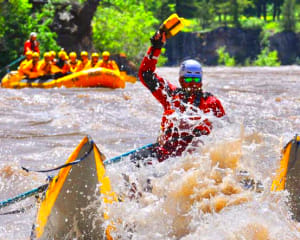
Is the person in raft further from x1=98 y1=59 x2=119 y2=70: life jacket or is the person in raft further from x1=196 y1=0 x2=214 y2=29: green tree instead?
x1=196 y1=0 x2=214 y2=29: green tree

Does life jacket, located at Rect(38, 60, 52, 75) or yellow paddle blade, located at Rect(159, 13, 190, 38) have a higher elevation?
yellow paddle blade, located at Rect(159, 13, 190, 38)

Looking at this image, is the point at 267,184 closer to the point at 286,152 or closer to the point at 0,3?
the point at 286,152

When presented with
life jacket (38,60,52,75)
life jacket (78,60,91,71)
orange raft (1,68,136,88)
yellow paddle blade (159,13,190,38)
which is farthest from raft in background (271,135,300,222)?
life jacket (78,60,91,71)

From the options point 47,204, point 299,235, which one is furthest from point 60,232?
point 299,235

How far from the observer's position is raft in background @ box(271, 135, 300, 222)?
338 cm

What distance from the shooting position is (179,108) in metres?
4.04

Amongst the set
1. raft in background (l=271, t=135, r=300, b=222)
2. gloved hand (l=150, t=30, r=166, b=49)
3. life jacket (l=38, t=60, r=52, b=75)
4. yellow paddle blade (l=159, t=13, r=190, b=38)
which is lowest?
life jacket (l=38, t=60, r=52, b=75)

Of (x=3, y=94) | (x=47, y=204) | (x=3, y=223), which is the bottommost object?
(x=3, y=94)

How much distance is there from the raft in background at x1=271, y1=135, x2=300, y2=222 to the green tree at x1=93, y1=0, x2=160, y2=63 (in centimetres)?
2082

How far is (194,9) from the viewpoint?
60.2 m

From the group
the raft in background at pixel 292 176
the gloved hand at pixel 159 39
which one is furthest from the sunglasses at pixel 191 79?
the raft in background at pixel 292 176

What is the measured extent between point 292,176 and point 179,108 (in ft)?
3.49

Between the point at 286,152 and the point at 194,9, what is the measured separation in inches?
2300

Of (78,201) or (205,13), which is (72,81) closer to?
(78,201)
